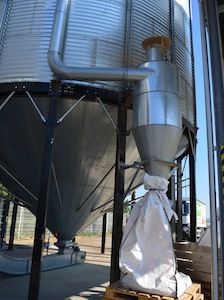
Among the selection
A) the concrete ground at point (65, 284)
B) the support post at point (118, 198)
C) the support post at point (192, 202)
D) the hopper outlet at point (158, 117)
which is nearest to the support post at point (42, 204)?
the concrete ground at point (65, 284)

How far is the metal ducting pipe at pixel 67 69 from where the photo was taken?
580 cm

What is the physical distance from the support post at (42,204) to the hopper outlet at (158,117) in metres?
Answer: 1.86

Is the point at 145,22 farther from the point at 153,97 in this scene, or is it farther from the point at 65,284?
the point at 65,284

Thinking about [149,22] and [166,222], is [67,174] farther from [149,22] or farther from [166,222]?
[149,22]

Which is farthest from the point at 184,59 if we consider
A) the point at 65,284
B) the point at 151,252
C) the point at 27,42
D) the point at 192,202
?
the point at 65,284

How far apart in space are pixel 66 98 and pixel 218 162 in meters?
3.76

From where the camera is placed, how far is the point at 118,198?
618 cm

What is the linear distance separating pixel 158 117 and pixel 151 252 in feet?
8.34

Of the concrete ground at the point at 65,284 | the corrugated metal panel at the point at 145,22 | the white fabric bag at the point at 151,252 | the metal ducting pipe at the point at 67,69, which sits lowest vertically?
the concrete ground at the point at 65,284

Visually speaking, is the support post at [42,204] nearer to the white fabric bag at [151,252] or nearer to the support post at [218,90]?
the white fabric bag at [151,252]

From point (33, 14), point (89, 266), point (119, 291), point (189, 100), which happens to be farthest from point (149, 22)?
point (89, 266)

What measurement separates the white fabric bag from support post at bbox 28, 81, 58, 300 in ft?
6.10

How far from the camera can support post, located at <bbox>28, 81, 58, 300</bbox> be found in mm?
5230

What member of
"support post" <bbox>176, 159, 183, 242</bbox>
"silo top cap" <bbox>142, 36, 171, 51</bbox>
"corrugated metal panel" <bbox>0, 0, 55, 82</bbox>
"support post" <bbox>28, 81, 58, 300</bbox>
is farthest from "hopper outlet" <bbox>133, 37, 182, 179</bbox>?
"support post" <bbox>176, 159, 183, 242</bbox>
